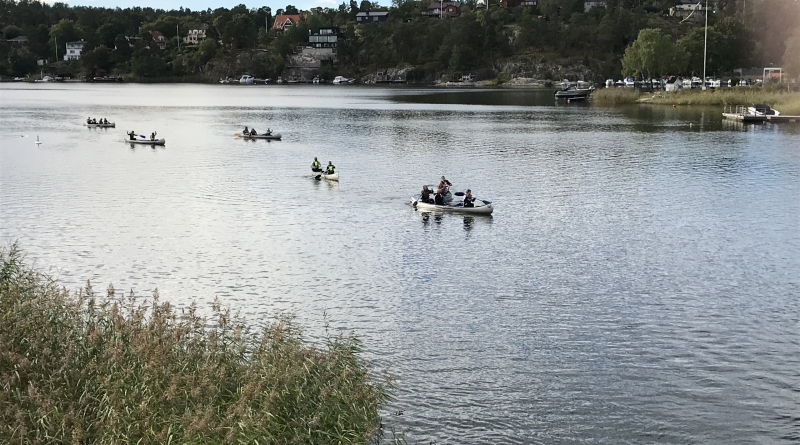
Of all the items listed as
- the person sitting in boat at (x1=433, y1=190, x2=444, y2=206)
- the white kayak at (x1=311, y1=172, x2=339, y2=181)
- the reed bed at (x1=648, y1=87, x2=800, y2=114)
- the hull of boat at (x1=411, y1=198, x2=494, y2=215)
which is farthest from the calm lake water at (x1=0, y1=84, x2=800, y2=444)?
the reed bed at (x1=648, y1=87, x2=800, y2=114)

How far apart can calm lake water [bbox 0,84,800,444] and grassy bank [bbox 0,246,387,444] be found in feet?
11.2

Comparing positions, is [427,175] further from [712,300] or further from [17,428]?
[17,428]

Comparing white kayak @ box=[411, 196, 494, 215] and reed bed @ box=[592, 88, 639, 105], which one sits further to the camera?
reed bed @ box=[592, 88, 639, 105]

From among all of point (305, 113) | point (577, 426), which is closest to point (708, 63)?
point (305, 113)

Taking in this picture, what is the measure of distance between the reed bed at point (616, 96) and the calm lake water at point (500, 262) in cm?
7453

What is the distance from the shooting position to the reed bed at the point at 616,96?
6675 inches

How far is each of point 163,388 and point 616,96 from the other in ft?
529

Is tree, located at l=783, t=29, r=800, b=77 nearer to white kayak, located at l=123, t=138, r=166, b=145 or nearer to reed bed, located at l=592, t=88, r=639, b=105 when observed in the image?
reed bed, located at l=592, t=88, r=639, b=105

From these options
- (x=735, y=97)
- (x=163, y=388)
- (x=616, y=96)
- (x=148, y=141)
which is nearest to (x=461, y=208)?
(x=163, y=388)

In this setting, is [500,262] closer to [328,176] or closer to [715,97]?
[328,176]

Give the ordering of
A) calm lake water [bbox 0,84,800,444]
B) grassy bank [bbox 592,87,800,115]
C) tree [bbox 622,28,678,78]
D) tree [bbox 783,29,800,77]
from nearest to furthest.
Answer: calm lake water [bbox 0,84,800,444], grassy bank [bbox 592,87,800,115], tree [bbox 783,29,800,77], tree [bbox 622,28,678,78]

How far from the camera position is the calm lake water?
1053 inches

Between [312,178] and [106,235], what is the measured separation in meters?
25.1

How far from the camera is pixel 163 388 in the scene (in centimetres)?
2089
